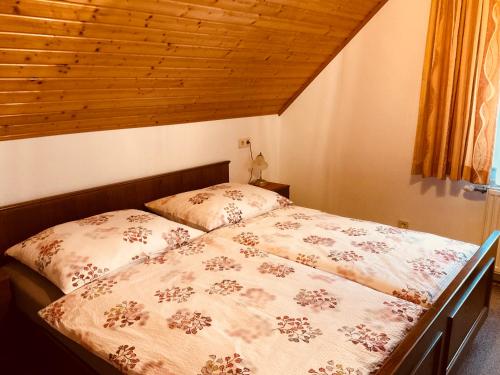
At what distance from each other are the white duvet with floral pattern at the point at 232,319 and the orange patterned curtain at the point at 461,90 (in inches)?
62.1

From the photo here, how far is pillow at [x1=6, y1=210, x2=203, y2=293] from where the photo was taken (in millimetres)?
1859

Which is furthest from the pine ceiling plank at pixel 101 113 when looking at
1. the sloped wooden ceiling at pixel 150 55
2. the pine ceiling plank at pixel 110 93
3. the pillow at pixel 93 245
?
the pillow at pixel 93 245

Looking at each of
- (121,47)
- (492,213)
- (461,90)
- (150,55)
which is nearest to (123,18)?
(121,47)

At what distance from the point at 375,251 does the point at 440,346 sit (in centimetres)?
61

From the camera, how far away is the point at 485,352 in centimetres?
225

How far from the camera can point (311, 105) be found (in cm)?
370

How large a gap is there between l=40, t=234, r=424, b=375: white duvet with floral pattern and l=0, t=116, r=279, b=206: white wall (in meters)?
0.81

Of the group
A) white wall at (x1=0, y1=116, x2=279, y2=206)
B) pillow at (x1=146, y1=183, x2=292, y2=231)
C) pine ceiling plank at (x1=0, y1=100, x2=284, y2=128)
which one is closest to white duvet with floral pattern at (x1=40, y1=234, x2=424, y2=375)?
pillow at (x1=146, y1=183, x2=292, y2=231)

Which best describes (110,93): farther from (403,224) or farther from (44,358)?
(403,224)

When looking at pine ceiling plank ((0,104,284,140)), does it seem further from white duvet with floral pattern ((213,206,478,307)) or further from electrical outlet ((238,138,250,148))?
white duvet with floral pattern ((213,206,478,307))

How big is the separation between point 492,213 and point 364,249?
1.30m

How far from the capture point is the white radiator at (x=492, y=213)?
2.82m

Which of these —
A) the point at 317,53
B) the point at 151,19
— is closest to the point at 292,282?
the point at 151,19

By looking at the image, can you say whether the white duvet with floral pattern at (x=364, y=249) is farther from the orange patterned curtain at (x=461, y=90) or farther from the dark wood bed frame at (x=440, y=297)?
the orange patterned curtain at (x=461, y=90)
